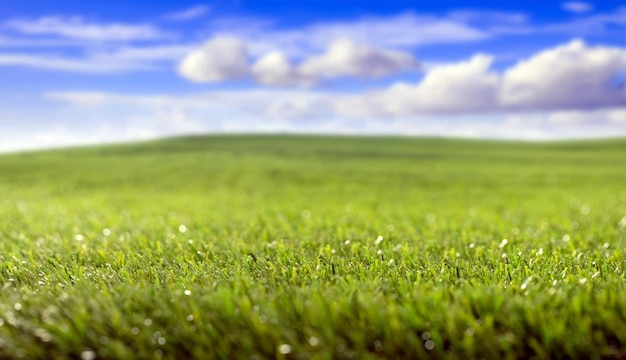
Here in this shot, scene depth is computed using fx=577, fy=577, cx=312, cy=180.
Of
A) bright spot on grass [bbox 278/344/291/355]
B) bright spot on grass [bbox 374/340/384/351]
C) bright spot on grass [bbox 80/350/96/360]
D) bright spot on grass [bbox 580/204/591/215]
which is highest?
bright spot on grass [bbox 278/344/291/355]

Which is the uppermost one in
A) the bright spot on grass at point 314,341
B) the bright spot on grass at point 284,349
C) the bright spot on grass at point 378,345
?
the bright spot on grass at point 314,341

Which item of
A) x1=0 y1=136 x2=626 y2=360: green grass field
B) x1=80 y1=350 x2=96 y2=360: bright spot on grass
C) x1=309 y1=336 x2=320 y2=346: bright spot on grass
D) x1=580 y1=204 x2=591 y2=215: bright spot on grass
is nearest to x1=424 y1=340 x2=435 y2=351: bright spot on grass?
x1=0 y1=136 x2=626 y2=360: green grass field

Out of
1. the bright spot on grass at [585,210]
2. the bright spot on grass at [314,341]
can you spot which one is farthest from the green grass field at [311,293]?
the bright spot on grass at [585,210]

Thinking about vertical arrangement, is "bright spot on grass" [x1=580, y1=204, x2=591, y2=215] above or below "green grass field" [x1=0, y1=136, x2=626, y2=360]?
below

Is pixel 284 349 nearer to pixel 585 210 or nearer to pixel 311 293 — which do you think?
pixel 311 293

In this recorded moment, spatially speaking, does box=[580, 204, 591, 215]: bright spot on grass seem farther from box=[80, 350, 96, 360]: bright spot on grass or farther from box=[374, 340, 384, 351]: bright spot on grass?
box=[80, 350, 96, 360]: bright spot on grass

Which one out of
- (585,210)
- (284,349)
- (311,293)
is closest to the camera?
(284,349)

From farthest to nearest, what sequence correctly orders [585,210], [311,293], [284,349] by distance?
[585,210], [311,293], [284,349]

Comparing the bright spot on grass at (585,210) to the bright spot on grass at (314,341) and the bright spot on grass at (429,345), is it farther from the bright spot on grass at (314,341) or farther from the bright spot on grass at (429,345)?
the bright spot on grass at (314,341)

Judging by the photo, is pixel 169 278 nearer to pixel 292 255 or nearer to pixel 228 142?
pixel 292 255

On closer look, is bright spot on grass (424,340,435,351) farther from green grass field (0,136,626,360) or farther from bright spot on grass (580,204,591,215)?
bright spot on grass (580,204,591,215)

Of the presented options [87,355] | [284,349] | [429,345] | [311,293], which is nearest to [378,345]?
[429,345]

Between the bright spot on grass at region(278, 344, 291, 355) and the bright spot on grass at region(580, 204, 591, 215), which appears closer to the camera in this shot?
the bright spot on grass at region(278, 344, 291, 355)

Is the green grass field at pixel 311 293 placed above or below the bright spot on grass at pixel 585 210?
above
